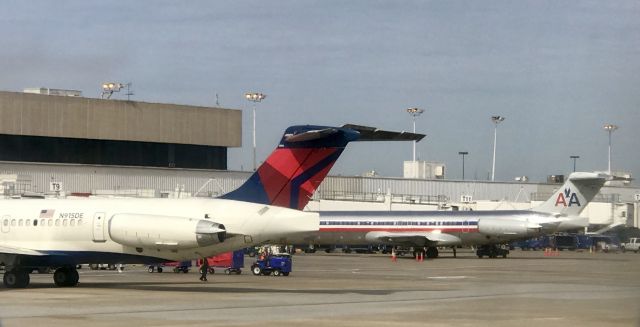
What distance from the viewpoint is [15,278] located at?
156 feet

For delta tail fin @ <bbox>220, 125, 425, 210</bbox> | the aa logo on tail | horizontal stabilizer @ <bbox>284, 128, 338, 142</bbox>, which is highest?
horizontal stabilizer @ <bbox>284, 128, 338, 142</bbox>

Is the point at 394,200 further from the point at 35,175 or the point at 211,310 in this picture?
the point at 211,310

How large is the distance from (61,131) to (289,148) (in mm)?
61964

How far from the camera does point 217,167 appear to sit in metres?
113

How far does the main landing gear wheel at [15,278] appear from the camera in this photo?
47.4 m

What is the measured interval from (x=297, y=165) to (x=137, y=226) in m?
7.70

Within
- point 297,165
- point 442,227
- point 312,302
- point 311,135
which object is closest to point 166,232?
point 297,165

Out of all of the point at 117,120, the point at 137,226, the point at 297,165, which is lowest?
the point at 137,226

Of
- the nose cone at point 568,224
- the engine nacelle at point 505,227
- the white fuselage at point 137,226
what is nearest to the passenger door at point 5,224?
the white fuselage at point 137,226

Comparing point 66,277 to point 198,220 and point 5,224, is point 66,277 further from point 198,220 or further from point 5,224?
point 198,220

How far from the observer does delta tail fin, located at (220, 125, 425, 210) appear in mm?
43750

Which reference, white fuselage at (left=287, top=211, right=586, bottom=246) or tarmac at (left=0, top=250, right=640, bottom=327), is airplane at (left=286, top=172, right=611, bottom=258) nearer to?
white fuselage at (left=287, top=211, right=586, bottom=246)

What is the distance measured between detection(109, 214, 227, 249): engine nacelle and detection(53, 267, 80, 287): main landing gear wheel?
5654 mm

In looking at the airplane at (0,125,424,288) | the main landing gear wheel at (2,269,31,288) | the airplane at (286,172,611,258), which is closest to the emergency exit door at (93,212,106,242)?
the airplane at (0,125,424,288)
